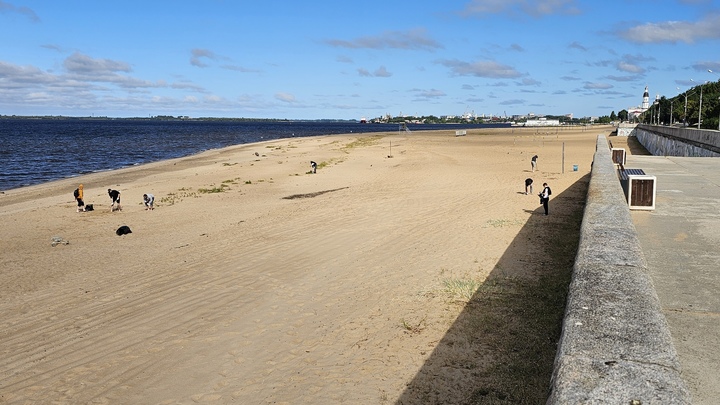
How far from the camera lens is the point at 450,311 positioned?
318 inches

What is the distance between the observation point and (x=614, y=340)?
3.23 m

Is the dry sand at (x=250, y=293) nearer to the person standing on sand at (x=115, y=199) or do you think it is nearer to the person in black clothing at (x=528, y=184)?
the person standing on sand at (x=115, y=199)

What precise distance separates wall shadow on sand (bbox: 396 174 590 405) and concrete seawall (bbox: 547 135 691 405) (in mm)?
570

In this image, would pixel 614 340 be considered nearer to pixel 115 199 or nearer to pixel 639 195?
pixel 639 195

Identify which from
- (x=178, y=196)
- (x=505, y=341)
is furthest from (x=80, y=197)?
(x=505, y=341)

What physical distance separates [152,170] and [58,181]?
6.21 m

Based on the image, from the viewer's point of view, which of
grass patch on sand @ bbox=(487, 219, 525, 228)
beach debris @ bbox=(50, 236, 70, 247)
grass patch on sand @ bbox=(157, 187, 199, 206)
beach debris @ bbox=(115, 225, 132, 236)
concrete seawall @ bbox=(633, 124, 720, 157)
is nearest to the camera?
beach debris @ bbox=(50, 236, 70, 247)

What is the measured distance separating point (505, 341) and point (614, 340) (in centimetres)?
380

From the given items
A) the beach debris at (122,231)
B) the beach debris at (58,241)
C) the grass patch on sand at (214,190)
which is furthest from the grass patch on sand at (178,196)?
the beach debris at (58,241)

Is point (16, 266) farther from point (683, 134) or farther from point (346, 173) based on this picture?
point (683, 134)

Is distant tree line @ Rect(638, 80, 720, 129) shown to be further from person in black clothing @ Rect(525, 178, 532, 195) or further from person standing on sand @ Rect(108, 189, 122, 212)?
person standing on sand @ Rect(108, 189, 122, 212)

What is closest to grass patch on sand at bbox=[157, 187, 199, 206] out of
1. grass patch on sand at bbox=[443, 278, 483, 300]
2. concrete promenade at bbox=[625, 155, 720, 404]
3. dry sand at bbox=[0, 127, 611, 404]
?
dry sand at bbox=[0, 127, 611, 404]

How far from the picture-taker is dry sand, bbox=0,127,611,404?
6359 mm

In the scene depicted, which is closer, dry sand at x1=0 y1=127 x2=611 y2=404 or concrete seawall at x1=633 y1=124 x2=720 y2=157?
dry sand at x1=0 y1=127 x2=611 y2=404
